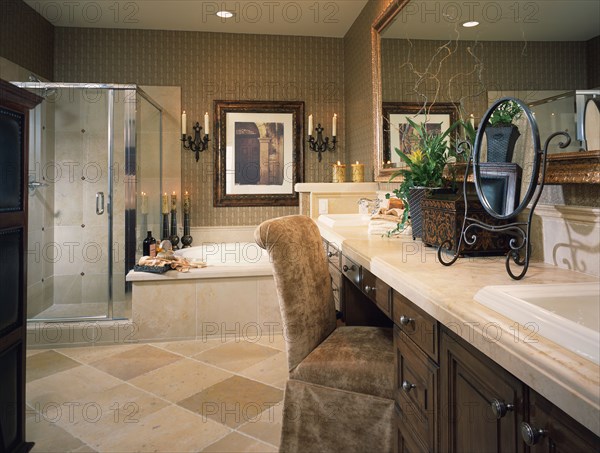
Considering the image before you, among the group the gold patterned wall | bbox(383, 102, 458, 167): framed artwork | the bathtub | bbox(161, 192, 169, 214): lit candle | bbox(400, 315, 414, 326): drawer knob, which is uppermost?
the gold patterned wall

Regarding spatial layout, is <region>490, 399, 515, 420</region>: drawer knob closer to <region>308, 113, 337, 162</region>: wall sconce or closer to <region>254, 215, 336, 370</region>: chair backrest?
<region>254, 215, 336, 370</region>: chair backrest

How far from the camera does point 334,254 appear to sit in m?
2.38

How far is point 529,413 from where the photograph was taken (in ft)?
2.13

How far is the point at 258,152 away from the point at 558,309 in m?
3.74

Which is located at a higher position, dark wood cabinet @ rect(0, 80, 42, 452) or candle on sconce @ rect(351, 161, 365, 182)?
candle on sconce @ rect(351, 161, 365, 182)

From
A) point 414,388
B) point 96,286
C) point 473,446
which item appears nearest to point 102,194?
point 96,286

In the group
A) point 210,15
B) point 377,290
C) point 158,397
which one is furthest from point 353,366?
point 210,15

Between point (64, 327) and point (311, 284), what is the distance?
89.3 inches

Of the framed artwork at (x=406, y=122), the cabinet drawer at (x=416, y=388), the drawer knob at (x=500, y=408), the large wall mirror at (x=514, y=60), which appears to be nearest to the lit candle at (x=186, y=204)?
the framed artwork at (x=406, y=122)

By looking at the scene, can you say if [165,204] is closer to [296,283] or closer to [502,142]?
[296,283]

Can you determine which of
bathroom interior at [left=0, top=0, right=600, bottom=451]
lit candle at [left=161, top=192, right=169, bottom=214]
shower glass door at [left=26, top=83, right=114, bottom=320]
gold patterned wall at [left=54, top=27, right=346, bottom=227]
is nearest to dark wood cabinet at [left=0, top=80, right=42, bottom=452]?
bathroom interior at [left=0, top=0, right=600, bottom=451]

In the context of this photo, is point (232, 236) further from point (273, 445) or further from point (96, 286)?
point (273, 445)

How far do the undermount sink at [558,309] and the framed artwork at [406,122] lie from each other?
4.26ft

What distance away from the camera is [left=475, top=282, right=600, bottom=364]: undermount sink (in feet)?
1.98
